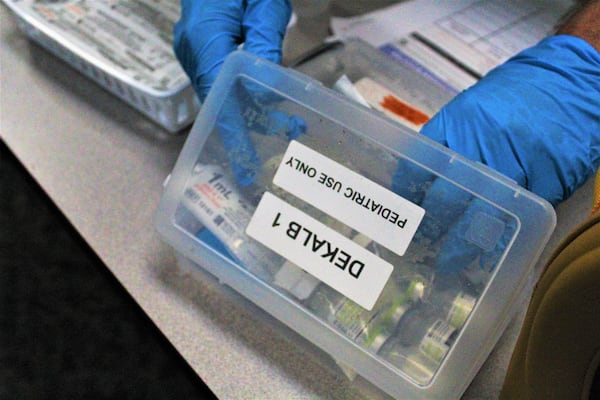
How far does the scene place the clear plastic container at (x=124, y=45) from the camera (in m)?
0.69

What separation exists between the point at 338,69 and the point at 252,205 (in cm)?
31

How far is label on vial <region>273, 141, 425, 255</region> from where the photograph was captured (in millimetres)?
457

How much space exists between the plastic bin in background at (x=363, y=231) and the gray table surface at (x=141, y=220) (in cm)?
5

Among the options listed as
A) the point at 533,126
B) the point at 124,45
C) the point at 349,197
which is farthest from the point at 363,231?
the point at 124,45

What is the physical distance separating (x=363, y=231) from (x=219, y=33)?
296 mm

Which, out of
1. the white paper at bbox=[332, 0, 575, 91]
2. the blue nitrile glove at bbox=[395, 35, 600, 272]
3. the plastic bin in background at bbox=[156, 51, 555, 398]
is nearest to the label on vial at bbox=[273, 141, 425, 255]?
the plastic bin in background at bbox=[156, 51, 555, 398]

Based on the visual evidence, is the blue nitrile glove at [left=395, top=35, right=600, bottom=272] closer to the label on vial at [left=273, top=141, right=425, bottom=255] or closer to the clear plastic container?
the label on vial at [left=273, top=141, right=425, bottom=255]

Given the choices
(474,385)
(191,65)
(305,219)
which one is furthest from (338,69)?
(474,385)

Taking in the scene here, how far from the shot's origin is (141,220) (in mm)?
638

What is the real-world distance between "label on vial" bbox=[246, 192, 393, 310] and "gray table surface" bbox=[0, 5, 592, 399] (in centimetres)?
10

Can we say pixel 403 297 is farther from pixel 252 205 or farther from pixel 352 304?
pixel 252 205

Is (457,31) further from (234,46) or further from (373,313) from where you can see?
(373,313)

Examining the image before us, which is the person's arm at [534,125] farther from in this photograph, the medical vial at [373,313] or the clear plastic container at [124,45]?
the clear plastic container at [124,45]

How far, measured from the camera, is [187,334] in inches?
21.7
